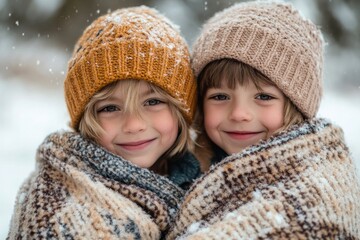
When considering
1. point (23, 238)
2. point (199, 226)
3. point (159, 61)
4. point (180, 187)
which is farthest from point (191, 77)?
point (23, 238)

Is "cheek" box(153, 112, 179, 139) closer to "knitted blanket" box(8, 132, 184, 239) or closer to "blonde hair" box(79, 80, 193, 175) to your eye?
"blonde hair" box(79, 80, 193, 175)

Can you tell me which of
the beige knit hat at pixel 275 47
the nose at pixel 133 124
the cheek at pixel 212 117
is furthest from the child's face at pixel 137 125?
the beige knit hat at pixel 275 47

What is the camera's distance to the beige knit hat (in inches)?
67.8

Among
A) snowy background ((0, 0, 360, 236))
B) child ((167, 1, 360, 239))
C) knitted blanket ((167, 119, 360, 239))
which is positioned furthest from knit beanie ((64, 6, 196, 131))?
snowy background ((0, 0, 360, 236))

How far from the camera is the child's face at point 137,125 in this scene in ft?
5.62

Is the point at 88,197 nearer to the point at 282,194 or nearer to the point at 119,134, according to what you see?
the point at 119,134

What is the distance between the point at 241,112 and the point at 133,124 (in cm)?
38

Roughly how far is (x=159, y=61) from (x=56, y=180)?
538mm

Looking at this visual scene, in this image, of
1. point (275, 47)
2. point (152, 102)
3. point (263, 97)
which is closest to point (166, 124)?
point (152, 102)

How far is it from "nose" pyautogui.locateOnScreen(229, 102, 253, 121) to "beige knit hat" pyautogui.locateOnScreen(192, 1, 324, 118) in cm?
14

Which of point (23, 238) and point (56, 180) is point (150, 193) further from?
point (23, 238)

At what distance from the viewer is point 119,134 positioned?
173cm

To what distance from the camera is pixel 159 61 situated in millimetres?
1721

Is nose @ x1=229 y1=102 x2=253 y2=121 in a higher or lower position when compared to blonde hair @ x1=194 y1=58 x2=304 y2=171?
lower
